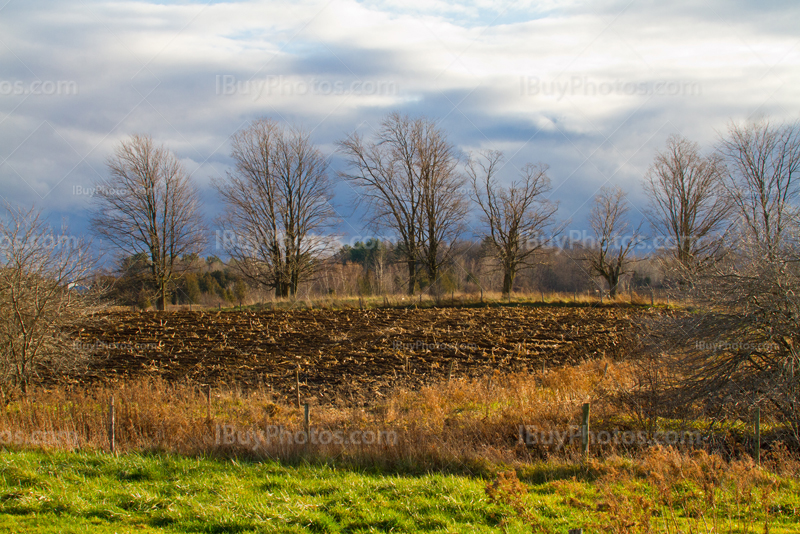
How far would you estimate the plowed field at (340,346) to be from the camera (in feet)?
52.3

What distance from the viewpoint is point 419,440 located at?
30.8 ft

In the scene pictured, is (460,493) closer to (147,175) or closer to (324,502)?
(324,502)

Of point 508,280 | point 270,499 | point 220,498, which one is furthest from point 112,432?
point 508,280

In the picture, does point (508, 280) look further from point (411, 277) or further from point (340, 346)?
point (340, 346)

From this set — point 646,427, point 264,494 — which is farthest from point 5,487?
point 646,427

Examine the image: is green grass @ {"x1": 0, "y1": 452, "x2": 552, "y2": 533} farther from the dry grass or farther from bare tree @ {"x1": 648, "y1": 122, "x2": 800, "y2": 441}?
bare tree @ {"x1": 648, "y1": 122, "x2": 800, "y2": 441}

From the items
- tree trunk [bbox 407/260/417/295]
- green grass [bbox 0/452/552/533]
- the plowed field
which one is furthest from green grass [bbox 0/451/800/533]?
tree trunk [bbox 407/260/417/295]

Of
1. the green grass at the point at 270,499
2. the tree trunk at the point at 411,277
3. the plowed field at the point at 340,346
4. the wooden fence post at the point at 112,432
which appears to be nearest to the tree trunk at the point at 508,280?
the tree trunk at the point at 411,277

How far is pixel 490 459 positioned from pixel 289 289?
34.7m

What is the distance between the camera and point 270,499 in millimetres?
6891

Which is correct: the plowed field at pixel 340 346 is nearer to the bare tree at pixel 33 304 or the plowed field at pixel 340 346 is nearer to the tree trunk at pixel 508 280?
the bare tree at pixel 33 304

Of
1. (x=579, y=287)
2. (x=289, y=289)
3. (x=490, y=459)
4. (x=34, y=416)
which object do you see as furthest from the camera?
(x=579, y=287)

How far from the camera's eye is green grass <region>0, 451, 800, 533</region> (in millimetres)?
6102

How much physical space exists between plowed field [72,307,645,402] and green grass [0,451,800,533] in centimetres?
539
